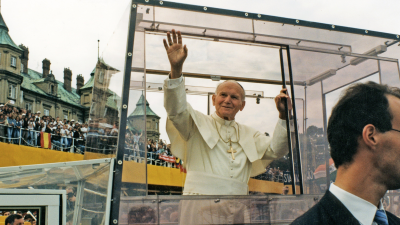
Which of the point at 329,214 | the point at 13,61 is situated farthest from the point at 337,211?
the point at 13,61

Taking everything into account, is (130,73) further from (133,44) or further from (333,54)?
(333,54)

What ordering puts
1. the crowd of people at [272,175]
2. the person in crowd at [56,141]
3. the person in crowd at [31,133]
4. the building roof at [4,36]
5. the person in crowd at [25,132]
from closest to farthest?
the crowd of people at [272,175] < the person in crowd at [25,132] < the person in crowd at [31,133] < the person in crowd at [56,141] < the building roof at [4,36]

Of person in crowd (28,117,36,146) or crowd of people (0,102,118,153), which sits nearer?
crowd of people (0,102,118,153)

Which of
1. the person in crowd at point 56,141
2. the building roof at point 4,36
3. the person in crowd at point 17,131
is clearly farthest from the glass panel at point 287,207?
the building roof at point 4,36

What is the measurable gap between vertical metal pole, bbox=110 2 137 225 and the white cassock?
14.9 inches

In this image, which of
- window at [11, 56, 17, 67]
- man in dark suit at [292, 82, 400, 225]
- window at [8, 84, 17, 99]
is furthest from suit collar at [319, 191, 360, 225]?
window at [11, 56, 17, 67]

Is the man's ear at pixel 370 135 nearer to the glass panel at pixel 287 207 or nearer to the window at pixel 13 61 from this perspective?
the glass panel at pixel 287 207

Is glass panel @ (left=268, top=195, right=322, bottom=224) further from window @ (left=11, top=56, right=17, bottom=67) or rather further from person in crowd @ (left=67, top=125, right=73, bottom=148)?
window @ (left=11, top=56, right=17, bottom=67)

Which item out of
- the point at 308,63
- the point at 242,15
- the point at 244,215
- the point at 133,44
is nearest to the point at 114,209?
the point at 244,215

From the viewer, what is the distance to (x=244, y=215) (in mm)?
2285

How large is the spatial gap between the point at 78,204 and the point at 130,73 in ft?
2.84

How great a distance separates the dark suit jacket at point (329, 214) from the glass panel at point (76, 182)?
116 centimetres

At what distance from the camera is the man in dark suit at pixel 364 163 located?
1330 mm

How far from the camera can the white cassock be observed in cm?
279
